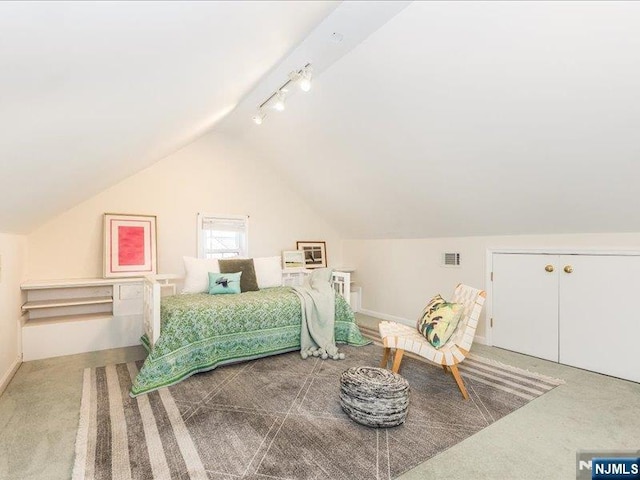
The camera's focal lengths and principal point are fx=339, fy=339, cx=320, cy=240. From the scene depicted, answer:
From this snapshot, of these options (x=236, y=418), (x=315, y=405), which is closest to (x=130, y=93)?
(x=236, y=418)

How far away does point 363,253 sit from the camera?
5492mm

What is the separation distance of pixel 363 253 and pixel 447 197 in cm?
215

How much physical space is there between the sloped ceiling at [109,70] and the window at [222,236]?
7.54 feet

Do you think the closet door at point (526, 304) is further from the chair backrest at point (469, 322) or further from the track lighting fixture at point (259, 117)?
the track lighting fixture at point (259, 117)

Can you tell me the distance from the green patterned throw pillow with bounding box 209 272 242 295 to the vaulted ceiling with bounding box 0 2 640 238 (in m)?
1.52

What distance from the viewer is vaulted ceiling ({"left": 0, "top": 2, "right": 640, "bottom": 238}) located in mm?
995

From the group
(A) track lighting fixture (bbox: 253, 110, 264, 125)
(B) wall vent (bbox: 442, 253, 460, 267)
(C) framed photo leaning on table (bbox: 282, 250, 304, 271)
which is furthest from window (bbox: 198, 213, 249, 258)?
(B) wall vent (bbox: 442, 253, 460, 267)

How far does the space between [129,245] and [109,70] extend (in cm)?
347

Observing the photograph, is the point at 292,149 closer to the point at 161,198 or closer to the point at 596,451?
the point at 161,198

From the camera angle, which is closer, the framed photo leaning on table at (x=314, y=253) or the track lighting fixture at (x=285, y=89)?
the track lighting fixture at (x=285, y=89)

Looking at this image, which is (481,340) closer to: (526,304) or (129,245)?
(526,304)

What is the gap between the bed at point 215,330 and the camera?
2.73 meters

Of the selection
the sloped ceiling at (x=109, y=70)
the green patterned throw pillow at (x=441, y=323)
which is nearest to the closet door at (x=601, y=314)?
the green patterned throw pillow at (x=441, y=323)

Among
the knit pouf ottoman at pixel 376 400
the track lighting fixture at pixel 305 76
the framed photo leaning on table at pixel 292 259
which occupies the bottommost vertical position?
the knit pouf ottoman at pixel 376 400
